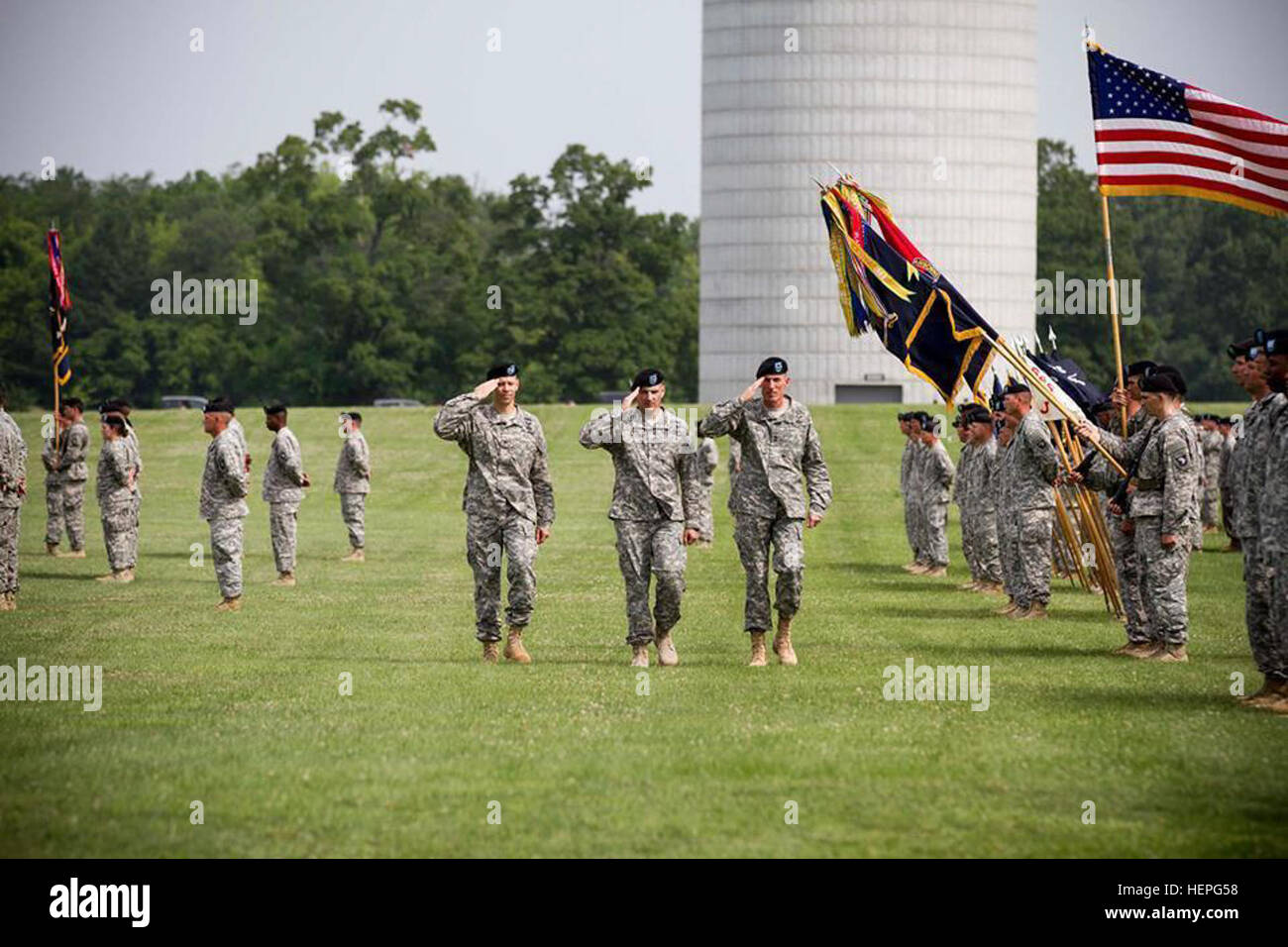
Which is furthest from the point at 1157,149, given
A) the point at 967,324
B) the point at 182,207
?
the point at 182,207

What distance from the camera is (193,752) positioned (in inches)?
479

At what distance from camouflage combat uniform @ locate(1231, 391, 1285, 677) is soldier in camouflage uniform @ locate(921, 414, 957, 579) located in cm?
A: 1423

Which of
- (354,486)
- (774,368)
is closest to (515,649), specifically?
(774,368)

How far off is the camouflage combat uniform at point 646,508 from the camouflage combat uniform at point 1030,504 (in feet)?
19.5

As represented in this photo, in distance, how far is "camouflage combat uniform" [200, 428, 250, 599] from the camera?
71.9ft

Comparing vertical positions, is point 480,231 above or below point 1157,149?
above

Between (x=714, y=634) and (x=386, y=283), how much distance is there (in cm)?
7940

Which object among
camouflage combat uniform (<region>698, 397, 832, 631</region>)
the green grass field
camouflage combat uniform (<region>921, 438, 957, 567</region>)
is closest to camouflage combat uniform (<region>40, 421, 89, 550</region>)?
the green grass field

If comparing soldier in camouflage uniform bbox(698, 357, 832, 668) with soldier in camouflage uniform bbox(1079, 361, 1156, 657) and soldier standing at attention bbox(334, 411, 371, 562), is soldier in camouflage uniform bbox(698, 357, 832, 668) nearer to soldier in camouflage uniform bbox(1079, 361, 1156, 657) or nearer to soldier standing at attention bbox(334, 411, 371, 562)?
soldier in camouflage uniform bbox(1079, 361, 1156, 657)

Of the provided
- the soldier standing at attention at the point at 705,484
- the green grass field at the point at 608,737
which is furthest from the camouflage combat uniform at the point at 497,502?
the soldier standing at attention at the point at 705,484

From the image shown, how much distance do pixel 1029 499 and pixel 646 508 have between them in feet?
21.2
